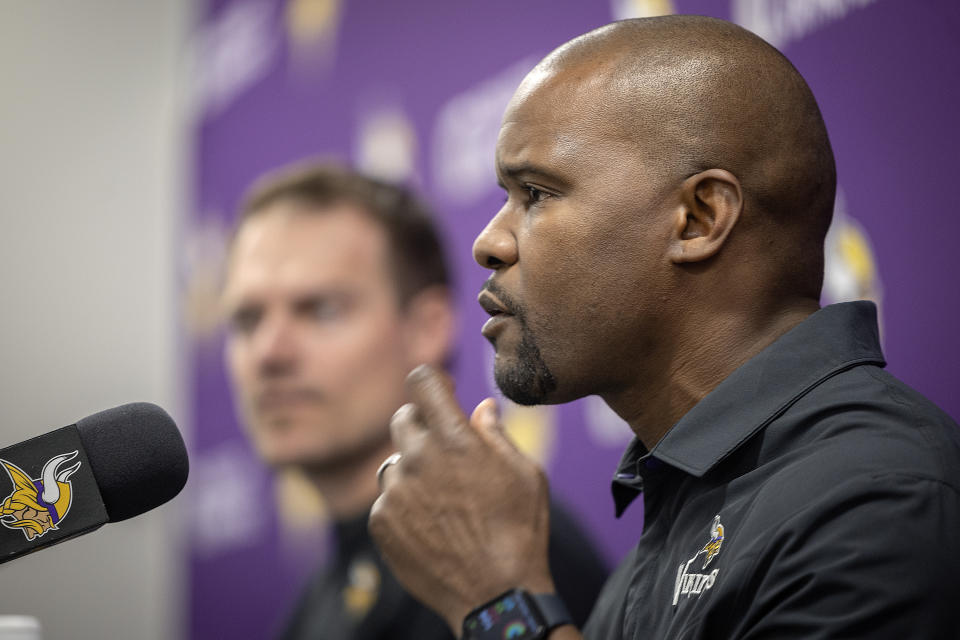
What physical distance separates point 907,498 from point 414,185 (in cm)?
196

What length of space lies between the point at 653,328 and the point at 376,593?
1.02m

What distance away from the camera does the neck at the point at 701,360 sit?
1.06 m

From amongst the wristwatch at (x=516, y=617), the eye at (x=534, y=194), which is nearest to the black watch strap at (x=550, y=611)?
the wristwatch at (x=516, y=617)

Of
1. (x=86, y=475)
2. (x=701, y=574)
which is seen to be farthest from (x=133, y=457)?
(x=701, y=574)

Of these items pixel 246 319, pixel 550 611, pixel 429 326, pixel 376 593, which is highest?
pixel 246 319

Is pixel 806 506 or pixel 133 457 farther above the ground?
pixel 133 457

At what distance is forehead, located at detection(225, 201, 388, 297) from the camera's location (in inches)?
83.4

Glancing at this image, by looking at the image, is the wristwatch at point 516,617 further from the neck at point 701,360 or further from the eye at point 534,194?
the eye at point 534,194

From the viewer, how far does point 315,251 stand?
2127mm

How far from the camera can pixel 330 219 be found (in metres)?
2.15

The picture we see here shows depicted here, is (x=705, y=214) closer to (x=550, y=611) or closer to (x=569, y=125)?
(x=569, y=125)

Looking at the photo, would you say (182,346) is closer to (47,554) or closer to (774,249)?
(47,554)

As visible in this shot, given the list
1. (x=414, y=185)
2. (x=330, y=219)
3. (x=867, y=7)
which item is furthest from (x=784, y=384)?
(x=414, y=185)

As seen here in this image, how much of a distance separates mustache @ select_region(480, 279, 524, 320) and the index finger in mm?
100
